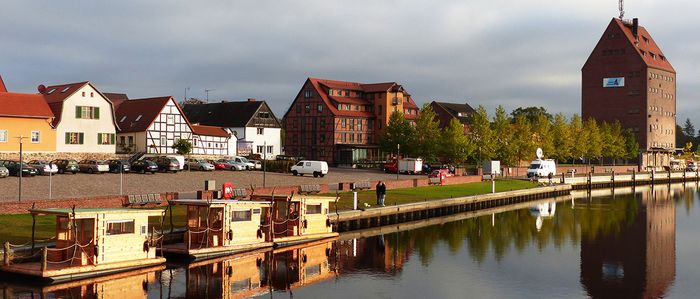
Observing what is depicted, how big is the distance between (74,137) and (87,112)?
3.43 meters

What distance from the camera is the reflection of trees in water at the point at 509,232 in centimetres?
4484

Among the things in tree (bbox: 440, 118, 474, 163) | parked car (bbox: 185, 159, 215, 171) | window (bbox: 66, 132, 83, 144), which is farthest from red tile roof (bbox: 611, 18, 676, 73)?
window (bbox: 66, 132, 83, 144)

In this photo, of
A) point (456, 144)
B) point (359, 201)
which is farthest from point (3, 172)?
point (456, 144)

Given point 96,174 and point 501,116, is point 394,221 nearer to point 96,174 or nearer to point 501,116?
point 96,174

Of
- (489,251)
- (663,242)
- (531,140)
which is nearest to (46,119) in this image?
(489,251)

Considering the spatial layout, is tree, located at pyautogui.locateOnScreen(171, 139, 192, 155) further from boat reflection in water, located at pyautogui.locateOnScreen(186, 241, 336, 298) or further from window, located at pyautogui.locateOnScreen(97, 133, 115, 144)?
boat reflection in water, located at pyautogui.locateOnScreen(186, 241, 336, 298)

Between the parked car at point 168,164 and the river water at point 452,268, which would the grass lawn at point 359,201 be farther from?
the parked car at point 168,164

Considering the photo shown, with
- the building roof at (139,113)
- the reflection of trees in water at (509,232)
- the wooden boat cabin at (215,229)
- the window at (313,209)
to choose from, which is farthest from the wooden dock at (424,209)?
the building roof at (139,113)

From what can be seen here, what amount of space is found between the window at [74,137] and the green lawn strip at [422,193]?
3549 cm

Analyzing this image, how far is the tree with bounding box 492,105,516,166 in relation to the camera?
104188 mm

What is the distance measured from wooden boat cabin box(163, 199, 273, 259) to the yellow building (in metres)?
43.5

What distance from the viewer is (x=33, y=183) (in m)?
55.2

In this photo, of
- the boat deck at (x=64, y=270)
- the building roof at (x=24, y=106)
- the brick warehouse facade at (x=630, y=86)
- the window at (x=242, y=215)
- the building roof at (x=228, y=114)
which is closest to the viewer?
the boat deck at (x=64, y=270)

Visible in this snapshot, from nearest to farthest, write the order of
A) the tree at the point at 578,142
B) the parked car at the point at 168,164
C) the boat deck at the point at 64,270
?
the boat deck at the point at 64,270
the parked car at the point at 168,164
the tree at the point at 578,142
